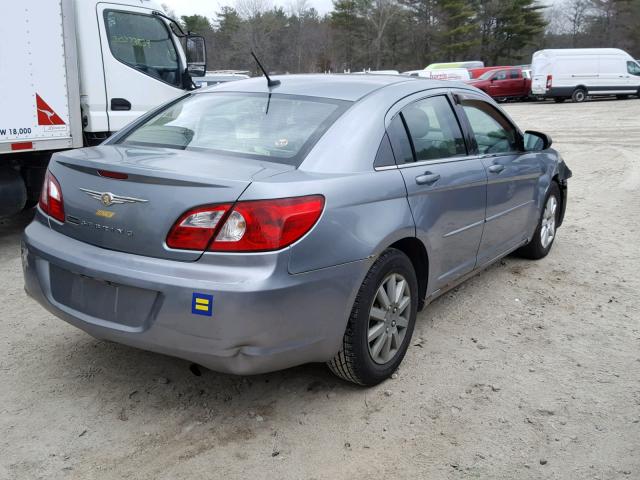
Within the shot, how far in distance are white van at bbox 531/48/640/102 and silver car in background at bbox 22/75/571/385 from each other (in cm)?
2568

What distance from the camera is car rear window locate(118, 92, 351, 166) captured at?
3131 millimetres

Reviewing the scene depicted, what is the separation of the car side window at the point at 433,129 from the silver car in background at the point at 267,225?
0.01m

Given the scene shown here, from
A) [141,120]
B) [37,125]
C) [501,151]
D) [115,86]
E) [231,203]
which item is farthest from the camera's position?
[115,86]

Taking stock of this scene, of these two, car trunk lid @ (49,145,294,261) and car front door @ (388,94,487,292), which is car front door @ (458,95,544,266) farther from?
car trunk lid @ (49,145,294,261)

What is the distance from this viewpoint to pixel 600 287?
498 centimetres

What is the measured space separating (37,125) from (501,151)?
443cm

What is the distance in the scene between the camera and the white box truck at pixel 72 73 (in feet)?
19.2

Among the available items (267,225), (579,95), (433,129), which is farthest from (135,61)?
(579,95)

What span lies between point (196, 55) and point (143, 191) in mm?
5502

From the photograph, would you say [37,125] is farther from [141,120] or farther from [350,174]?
[350,174]

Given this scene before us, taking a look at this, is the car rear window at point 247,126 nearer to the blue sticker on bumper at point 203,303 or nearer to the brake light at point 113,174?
the brake light at point 113,174

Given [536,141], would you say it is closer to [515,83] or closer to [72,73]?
[72,73]

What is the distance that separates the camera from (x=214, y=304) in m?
2.55

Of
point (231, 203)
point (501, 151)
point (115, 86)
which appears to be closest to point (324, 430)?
point (231, 203)
